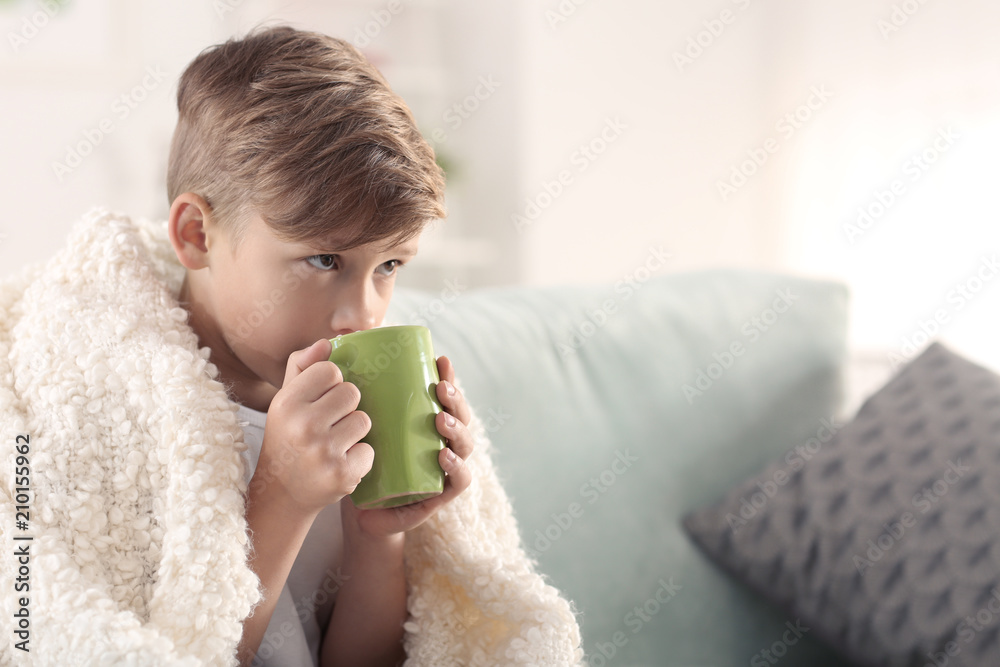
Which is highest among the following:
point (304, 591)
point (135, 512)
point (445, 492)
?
point (445, 492)

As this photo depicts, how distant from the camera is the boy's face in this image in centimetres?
73

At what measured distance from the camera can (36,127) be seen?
6.87 ft

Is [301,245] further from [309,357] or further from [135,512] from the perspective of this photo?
[135,512]

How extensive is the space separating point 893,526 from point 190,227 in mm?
1003

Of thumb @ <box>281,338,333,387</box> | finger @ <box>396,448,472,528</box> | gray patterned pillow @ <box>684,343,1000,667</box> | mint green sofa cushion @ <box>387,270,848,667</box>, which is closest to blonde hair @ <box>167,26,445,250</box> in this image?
thumb @ <box>281,338,333,387</box>

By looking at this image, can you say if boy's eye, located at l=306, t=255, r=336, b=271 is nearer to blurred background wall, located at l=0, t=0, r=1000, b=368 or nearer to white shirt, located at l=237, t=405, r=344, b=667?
white shirt, located at l=237, t=405, r=344, b=667

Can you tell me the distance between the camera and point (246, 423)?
798 millimetres

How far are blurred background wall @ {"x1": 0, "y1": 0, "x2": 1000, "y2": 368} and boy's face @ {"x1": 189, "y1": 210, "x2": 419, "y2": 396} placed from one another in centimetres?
109

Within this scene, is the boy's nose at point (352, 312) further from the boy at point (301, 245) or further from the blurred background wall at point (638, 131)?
the blurred background wall at point (638, 131)

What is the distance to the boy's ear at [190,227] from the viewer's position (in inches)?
30.5

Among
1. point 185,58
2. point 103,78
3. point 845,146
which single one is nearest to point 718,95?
point 845,146

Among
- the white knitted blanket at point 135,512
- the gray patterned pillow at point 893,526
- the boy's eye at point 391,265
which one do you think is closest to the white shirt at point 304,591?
the white knitted blanket at point 135,512

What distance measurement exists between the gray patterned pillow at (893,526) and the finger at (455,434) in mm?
630

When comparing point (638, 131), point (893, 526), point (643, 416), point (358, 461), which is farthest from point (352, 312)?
point (638, 131)
